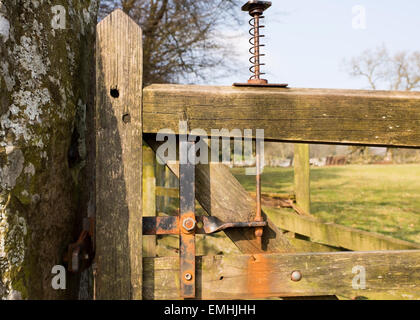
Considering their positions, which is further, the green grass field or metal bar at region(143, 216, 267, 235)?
the green grass field

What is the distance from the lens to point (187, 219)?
4.70 ft

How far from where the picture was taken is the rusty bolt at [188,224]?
4.68ft

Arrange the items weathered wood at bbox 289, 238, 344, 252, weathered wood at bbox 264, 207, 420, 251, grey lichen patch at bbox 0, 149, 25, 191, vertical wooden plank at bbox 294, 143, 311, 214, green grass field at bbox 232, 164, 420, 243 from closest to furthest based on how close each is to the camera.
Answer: grey lichen patch at bbox 0, 149, 25, 191
weathered wood at bbox 264, 207, 420, 251
weathered wood at bbox 289, 238, 344, 252
vertical wooden plank at bbox 294, 143, 311, 214
green grass field at bbox 232, 164, 420, 243

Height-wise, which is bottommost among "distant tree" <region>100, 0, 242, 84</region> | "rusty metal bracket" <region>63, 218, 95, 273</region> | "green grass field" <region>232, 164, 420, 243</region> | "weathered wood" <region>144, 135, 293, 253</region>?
"green grass field" <region>232, 164, 420, 243</region>

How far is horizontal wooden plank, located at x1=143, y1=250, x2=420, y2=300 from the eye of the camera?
1439mm

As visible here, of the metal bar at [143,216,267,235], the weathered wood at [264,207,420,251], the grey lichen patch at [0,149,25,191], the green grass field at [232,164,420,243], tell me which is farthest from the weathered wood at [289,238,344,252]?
the grey lichen patch at [0,149,25,191]

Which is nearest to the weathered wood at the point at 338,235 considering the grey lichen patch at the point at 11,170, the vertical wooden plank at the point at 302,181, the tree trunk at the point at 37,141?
the vertical wooden plank at the point at 302,181

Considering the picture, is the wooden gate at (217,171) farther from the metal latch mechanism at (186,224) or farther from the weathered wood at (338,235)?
the weathered wood at (338,235)

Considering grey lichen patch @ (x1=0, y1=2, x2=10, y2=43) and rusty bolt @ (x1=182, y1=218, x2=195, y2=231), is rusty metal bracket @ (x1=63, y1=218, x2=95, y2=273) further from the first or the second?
grey lichen patch @ (x1=0, y1=2, x2=10, y2=43)

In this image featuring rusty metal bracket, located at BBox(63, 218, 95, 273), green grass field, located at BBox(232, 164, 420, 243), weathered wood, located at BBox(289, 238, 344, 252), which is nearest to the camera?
rusty metal bracket, located at BBox(63, 218, 95, 273)

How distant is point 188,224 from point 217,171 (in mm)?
270

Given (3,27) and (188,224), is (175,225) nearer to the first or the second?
(188,224)

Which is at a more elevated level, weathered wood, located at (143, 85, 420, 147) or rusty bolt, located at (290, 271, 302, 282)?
weathered wood, located at (143, 85, 420, 147)

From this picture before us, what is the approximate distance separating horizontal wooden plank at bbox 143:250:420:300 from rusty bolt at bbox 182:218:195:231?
0.45ft
